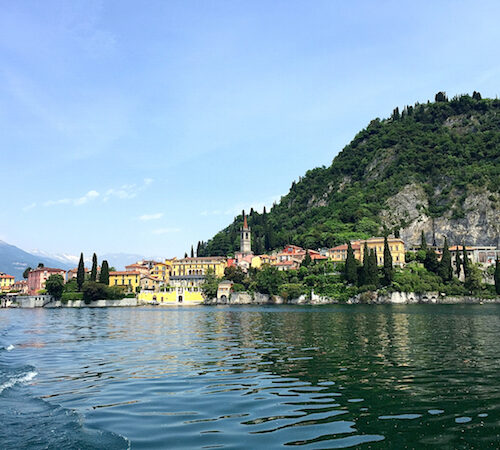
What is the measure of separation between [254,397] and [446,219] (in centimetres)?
15623

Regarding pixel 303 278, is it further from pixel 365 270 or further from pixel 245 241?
pixel 245 241

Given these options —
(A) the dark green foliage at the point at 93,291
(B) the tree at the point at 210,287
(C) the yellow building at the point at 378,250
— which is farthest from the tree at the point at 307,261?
(A) the dark green foliage at the point at 93,291

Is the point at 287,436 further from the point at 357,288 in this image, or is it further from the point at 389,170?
the point at 389,170

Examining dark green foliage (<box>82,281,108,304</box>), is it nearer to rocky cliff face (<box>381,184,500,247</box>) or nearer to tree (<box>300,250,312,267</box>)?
tree (<box>300,250,312,267</box>)

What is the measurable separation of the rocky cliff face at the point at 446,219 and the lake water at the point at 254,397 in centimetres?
13423

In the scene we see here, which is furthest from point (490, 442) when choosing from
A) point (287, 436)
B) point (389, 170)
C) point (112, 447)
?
point (389, 170)

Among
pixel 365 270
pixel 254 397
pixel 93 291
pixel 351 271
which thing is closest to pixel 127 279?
pixel 93 291

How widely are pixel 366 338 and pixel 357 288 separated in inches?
2853

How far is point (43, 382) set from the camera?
1594 cm

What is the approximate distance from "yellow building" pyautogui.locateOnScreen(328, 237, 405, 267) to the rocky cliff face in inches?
1406

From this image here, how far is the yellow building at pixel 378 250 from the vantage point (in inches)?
4576

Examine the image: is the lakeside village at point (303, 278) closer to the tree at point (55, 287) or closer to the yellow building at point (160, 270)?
the tree at point (55, 287)

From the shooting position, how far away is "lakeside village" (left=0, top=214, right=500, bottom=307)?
100562 millimetres

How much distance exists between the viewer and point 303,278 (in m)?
114
